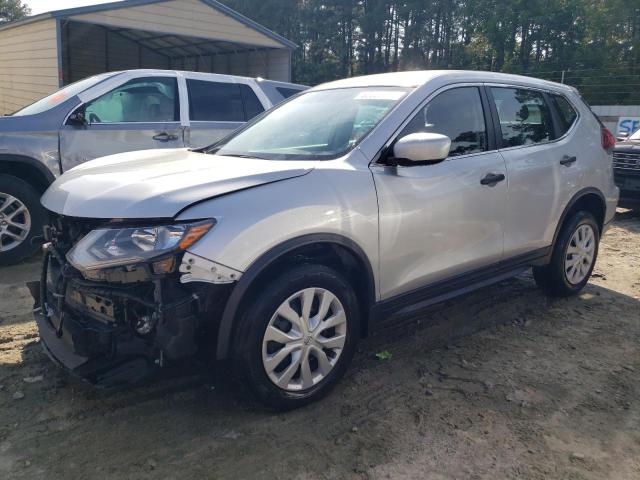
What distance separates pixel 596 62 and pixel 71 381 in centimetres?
2732

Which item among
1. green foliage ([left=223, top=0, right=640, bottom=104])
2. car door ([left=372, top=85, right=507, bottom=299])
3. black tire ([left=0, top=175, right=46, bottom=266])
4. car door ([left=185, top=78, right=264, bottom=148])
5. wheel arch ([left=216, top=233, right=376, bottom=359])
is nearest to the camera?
wheel arch ([left=216, top=233, right=376, bottom=359])

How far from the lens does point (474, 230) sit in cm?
357

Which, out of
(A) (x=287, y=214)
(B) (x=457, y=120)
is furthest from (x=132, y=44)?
(A) (x=287, y=214)

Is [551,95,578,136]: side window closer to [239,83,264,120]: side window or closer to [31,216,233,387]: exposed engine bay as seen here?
[31,216,233,387]: exposed engine bay

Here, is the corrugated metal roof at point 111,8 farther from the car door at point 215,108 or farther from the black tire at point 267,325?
the black tire at point 267,325

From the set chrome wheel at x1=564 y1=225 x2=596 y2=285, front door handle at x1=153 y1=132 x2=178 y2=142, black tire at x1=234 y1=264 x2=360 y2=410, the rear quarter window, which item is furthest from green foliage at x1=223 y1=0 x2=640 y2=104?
black tire at x1=234 y1=264 x2=360 y2=410

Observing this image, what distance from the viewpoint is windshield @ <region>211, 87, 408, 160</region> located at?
3203 millimetres

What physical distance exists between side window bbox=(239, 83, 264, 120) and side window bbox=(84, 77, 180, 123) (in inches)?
33.9

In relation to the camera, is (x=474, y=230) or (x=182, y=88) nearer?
(x=474, y=230)

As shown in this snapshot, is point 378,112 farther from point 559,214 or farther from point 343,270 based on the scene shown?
point 559,214

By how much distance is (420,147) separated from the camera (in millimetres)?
2953

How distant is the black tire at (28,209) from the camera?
5145 millimetres

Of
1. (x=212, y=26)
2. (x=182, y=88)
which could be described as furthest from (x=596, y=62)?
(x=182, y=88)

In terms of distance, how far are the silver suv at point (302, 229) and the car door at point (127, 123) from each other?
2.15m
